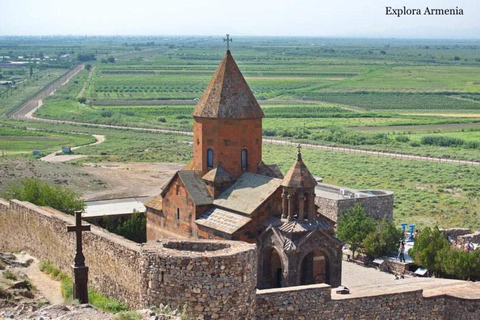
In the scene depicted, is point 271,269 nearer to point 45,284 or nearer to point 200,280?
point 45,284

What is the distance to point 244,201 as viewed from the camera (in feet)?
62.1

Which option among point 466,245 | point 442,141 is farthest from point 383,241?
point 442,141

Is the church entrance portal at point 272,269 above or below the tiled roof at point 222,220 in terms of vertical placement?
below

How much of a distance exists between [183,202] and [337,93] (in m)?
89.1

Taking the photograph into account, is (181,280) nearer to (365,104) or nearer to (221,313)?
(221,313)

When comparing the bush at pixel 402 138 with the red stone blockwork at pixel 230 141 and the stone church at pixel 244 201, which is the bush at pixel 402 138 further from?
the red stone blockwork at pixel 230 141

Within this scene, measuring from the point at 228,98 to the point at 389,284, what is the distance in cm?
604

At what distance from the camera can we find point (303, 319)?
14008 mm

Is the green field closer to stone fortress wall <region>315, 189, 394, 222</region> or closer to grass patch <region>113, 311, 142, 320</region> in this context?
stone fortress wall <region>315, 189, 394, 222</region>

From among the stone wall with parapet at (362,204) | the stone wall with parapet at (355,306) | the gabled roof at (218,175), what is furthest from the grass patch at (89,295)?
the stone wall with parapet at (362,204)

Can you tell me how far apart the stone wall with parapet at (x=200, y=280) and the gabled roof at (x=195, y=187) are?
7.53 m

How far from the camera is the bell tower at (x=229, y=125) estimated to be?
66.1ft

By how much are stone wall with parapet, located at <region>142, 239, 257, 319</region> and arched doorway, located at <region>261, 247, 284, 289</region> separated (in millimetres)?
6102

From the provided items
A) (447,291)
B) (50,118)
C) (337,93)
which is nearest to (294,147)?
(50,118)
